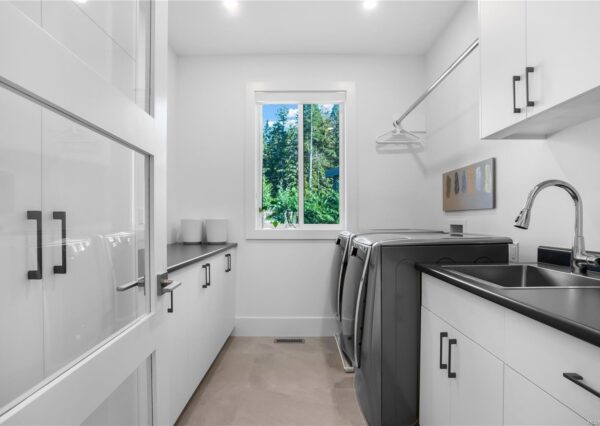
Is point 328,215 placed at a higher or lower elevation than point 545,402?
higher

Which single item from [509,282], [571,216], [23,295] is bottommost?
[509,282]

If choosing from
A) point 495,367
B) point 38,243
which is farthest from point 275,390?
point 38,243

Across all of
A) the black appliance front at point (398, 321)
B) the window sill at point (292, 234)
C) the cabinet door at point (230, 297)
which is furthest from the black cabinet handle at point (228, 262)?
the black appliance front at point (398, 321)

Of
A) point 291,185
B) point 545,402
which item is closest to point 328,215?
point 291,185

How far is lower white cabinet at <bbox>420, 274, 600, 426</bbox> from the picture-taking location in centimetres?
74

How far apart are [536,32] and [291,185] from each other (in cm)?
233

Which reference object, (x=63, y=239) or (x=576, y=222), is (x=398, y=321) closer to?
(x=576, y=222)

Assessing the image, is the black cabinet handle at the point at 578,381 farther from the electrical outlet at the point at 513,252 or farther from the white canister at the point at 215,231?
the white canister at the point at 215,231

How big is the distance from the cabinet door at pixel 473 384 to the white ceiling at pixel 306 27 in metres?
2.30

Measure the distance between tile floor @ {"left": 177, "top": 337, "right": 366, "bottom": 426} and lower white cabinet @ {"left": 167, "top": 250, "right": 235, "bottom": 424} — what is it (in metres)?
0.14

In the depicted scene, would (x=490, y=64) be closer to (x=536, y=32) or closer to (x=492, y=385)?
(x=536, y=32)

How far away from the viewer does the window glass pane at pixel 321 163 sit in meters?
3.31

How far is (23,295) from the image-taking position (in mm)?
588

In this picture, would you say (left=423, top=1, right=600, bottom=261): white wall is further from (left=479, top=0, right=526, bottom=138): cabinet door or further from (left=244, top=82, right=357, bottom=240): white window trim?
(left=244, top=82, right=357, bottom=240): white window trim
